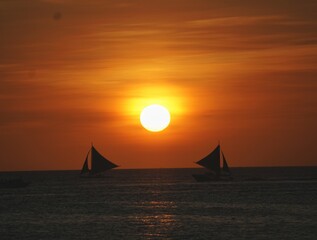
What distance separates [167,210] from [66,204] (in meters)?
19.0

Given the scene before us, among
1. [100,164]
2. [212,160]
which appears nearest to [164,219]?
[212,160]

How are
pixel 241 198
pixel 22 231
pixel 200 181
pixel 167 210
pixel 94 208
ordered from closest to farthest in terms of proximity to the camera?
pixel 22 231
pixel 167 210
pixel 94 208
pixel 241 198
pixel 200 181

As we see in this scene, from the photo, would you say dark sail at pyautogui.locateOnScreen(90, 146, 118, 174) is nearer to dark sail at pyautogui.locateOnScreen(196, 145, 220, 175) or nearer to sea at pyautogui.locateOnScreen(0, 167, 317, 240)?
dark sail at pyautogui.locateOnScreen(196, 145, 220, 175)

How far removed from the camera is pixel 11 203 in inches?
4102

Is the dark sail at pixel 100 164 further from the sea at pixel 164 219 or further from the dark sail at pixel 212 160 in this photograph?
the sea at pixel 164 219

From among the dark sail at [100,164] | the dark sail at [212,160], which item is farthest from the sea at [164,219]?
the dark sail at [100,164]

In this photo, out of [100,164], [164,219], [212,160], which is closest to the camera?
[164,219]

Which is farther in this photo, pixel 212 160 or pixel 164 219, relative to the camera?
pixel 212 160

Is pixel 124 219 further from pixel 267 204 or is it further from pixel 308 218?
pixel 267 204

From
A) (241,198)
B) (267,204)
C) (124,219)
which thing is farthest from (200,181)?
(124,219)

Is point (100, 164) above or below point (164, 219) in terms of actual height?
above

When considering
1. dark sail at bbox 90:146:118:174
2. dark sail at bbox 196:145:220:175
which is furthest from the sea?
dark sail at bbox 90:146:118:174

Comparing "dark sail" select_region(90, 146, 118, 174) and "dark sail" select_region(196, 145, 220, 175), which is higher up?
"dark sail" select_region(90, 146, 118, 174)

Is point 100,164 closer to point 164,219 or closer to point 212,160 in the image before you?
point 212,160
